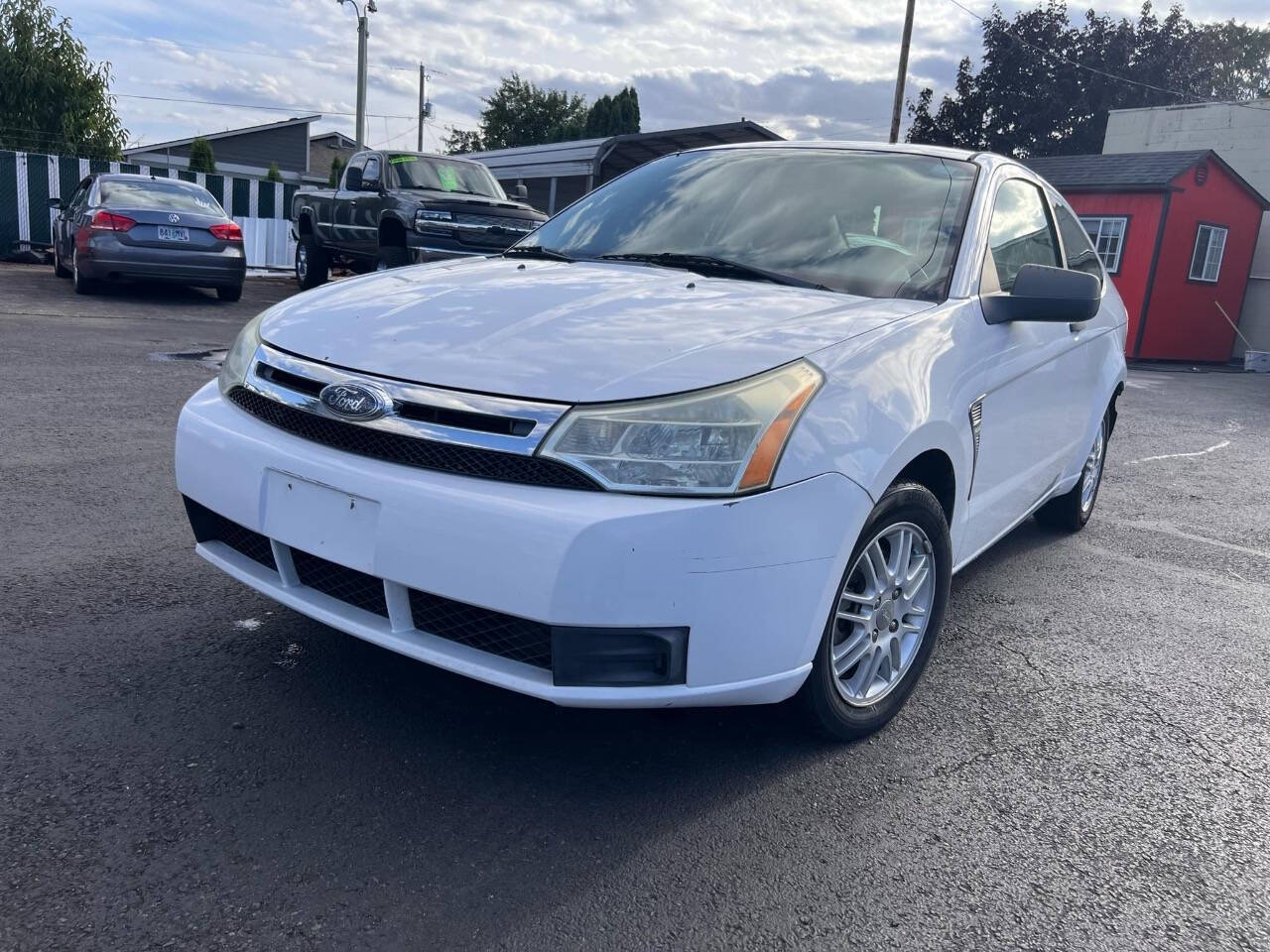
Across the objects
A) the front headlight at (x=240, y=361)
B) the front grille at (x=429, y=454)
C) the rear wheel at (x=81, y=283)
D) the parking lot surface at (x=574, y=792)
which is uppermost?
the front headlight at (x=240, y=361)

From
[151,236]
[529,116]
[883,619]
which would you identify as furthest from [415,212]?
[529,116]

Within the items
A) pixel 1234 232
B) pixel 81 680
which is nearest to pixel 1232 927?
pixel 81 680

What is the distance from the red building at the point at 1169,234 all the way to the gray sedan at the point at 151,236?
14710mm

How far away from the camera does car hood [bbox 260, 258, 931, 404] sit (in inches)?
95.3

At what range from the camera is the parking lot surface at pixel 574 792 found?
2092mm

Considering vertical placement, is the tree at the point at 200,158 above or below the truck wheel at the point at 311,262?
above

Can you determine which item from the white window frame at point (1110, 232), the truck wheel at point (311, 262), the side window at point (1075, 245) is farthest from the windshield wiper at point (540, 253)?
the white window frame at point (1110, 232)

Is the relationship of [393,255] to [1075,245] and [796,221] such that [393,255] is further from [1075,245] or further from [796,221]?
[796,221]

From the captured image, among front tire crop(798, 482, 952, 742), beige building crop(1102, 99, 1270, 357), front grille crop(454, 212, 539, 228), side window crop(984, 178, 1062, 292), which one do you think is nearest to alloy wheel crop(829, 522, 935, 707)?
front tire crop(798, 482, 952, 742)

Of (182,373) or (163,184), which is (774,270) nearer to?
(182,373)

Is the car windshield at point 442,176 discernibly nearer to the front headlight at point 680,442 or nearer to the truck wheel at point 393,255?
the truck wheel at point 393,255

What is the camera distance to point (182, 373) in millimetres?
7992

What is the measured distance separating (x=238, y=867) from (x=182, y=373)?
21.5 feet

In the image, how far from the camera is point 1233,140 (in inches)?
1008
